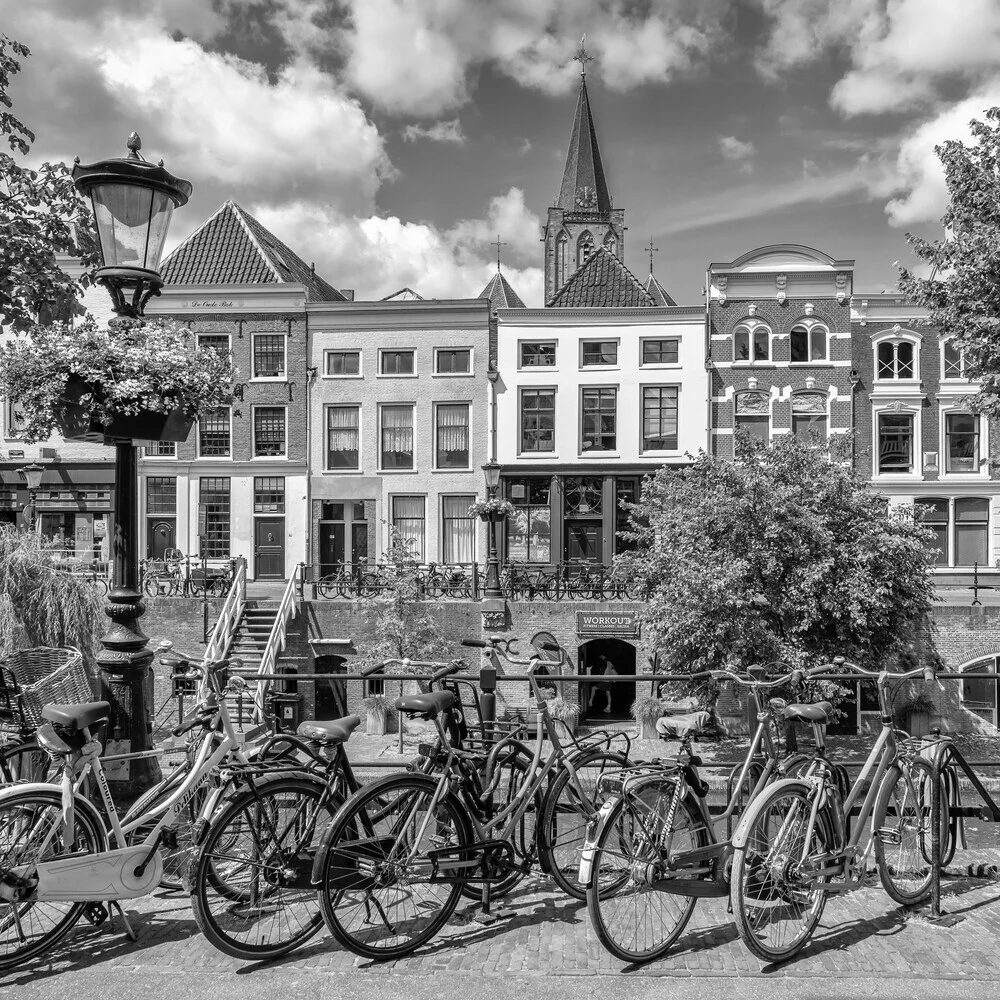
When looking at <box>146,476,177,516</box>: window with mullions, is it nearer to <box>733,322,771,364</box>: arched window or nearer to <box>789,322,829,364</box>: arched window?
<box>733,322,771,364</box>: arched window

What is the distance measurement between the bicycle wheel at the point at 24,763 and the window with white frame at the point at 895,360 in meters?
29.0

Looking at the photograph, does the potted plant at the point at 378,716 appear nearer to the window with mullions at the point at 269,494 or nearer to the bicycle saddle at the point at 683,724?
the window with mullions at the point at 269,494

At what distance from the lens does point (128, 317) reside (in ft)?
18.2

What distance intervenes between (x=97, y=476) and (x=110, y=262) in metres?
26.5

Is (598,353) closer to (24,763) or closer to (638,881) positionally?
(24,763)

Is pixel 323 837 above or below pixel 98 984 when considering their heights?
above

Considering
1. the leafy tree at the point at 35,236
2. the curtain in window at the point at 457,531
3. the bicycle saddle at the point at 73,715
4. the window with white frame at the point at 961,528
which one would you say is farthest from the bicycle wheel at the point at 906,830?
the window with white frame at the point at 961,528

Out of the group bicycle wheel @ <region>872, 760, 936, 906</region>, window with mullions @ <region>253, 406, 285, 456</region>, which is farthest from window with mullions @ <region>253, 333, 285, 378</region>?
bicycle wheel @ <region>872, 760, 936, 906</region>

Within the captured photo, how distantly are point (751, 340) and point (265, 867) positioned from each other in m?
27.8

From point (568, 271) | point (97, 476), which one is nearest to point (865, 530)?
point (97, 476)

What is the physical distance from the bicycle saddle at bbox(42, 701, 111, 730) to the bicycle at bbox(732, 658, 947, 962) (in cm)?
291

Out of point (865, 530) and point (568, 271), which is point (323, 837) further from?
point (568, 271)

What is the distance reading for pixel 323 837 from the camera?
374 centimetres

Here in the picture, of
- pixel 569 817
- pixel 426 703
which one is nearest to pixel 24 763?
pixel 426 703
